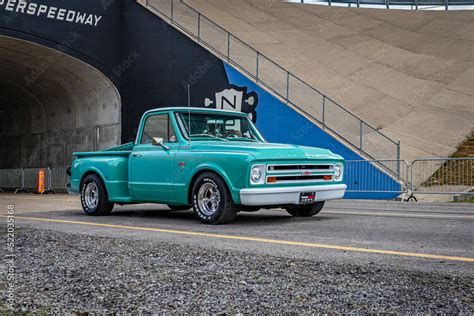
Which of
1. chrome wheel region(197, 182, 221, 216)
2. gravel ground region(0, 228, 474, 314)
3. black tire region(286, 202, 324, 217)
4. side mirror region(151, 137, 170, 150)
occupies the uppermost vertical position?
side mirror region(151, 137, 170, 150)

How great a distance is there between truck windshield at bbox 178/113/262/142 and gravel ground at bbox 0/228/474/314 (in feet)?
12.4

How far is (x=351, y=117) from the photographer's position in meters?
19.6

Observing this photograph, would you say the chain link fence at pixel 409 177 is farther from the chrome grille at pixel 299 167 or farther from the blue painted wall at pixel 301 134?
the chrome grille at pixel 299 167

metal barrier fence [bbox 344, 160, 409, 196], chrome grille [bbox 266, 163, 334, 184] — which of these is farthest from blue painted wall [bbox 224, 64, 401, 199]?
chrome grille [bbox 266, 163, 334, 184]

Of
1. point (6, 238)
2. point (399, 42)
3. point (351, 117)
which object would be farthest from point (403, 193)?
point (399, 42)

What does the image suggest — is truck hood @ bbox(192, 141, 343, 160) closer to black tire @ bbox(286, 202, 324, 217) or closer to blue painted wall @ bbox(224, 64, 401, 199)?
black tire @ bbox(286, 202, 324, 217)

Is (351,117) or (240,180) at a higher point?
(351,117)

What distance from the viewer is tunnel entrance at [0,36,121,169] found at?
22.4 meters

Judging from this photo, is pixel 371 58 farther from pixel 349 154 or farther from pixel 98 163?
pixel 98 163

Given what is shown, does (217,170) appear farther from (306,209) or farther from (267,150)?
(306,209)

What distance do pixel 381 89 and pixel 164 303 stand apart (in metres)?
25.6

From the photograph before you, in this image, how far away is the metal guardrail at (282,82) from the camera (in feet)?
62.6

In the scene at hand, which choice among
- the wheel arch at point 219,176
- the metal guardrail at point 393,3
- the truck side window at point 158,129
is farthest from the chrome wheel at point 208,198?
the metal guardrail at point 393,3

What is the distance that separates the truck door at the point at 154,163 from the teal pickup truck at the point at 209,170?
0.02 m
